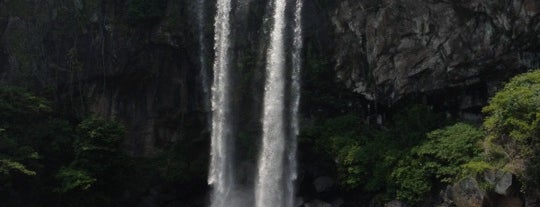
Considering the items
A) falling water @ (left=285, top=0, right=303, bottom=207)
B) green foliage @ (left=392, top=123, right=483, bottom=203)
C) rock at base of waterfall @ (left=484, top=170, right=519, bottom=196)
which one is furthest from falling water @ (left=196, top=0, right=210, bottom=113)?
rock at base of waterfall @ (left=484, top=170, right=519, bottom=196)

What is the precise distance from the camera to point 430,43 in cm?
2500

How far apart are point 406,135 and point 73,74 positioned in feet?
50.5

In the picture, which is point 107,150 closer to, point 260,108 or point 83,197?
point 83,197

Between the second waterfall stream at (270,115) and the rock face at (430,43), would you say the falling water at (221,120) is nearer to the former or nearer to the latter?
the second waterfall stream at (270,115)

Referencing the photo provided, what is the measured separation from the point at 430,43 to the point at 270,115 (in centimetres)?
732

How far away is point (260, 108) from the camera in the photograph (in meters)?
28.9

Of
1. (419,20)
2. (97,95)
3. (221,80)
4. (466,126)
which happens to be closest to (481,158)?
(466,126)

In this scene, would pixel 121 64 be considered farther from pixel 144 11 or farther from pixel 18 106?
pixel 18 106

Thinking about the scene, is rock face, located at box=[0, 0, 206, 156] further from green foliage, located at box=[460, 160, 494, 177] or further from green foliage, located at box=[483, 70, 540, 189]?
green foliage, located at box=[483, 70, 540, 189]

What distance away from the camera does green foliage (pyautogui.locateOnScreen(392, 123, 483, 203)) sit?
2164 cm

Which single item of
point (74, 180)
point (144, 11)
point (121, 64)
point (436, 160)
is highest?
point (144, 11)

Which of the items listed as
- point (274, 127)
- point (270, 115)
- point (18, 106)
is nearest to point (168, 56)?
point (270, 115)

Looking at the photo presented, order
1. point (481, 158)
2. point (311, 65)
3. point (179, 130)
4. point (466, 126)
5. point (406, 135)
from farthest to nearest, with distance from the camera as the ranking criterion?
point (179, 130), point (311, 65), point (406, 135), point (466, 126), point (481, 158)

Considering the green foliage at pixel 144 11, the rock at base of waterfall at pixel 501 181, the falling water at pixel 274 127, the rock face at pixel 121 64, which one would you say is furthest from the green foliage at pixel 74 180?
the rock at base of waterfall at pixel 501 181
